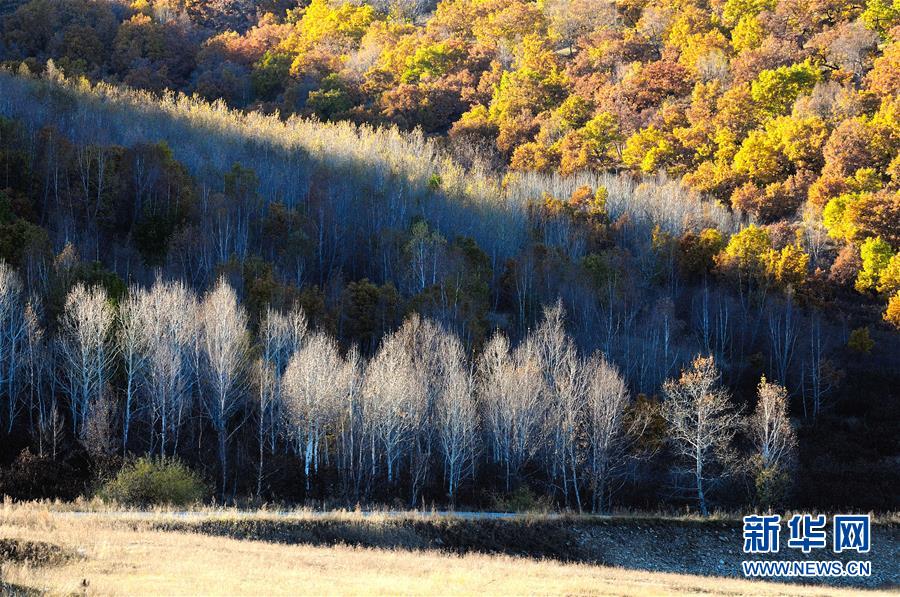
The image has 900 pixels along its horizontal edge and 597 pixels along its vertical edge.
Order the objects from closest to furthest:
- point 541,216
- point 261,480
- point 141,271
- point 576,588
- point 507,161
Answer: point 576,588, point 261,480, point 141,271, point 541,216, point 507,161

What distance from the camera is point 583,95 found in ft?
337

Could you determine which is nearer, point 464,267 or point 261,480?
point 261,480

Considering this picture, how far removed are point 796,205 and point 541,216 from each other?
66.1 ft

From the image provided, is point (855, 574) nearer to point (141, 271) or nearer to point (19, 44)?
point (141, 271)

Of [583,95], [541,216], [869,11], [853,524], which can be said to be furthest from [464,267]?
[869,11]

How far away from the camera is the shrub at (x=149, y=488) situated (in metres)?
34.2

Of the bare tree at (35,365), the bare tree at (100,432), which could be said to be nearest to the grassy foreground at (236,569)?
the bare tree at (100,432)

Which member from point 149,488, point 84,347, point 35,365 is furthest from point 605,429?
point 35,365

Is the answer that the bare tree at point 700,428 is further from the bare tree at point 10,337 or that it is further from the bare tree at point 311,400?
the bare tree at point 10,337

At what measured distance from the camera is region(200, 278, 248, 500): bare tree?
43.3 m

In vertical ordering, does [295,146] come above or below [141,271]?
above

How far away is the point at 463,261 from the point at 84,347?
25.4 metres

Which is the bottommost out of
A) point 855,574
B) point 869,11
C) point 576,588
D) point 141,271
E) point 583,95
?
point 855,574

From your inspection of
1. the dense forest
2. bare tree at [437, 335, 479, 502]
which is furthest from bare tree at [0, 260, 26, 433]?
bare tree at [437, 335, 479, 502]
